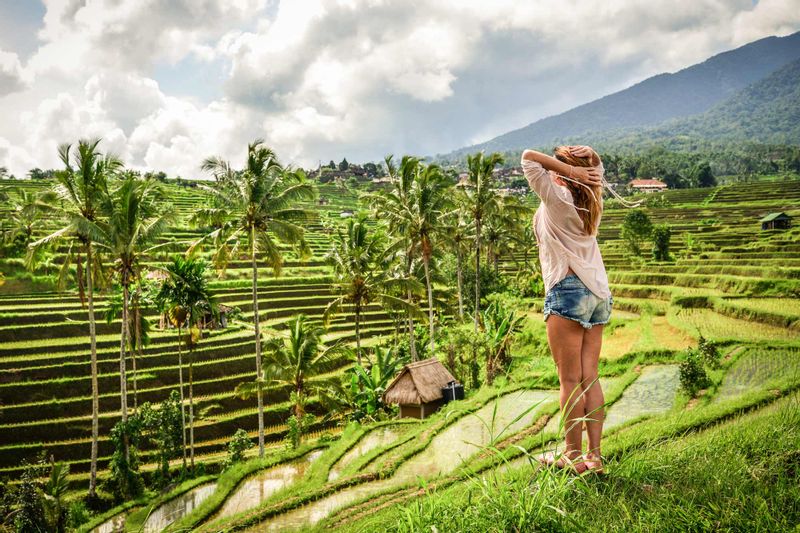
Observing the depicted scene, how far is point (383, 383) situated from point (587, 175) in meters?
16.7

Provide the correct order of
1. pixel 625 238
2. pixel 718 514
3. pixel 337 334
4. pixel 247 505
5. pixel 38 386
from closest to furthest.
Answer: pixel 718 514 → pixel 247 505 → pixel 38 386 → pixel 337 334 → pixel 625 238

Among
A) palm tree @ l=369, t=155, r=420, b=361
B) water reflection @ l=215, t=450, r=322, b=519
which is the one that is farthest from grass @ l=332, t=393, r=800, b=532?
palm tree @ l=369, t=155, r=420, b=361

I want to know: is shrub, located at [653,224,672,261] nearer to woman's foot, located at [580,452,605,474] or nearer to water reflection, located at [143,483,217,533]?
water reflection, located at [143,483,217,533]

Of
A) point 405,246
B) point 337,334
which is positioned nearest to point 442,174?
point 405,246

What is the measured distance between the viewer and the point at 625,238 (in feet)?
137

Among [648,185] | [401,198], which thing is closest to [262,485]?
[401,198]

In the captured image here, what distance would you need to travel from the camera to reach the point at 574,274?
277cm

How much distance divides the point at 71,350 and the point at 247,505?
19065 mm

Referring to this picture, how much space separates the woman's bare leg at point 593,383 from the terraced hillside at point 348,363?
0.88 ft

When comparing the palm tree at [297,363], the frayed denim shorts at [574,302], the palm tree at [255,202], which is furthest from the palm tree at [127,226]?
the frayed denim shorts at [574,302]

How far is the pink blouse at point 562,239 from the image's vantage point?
2717 mm

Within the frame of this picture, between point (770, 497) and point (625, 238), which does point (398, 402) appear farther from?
point (625, 238)

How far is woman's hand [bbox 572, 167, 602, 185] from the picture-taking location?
→ 2.70 metres

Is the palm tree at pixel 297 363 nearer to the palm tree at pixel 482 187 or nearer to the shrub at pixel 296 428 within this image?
the shrub at pixel 296 428
